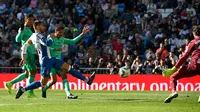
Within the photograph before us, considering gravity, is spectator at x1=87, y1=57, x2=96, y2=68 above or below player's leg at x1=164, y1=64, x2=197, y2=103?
below

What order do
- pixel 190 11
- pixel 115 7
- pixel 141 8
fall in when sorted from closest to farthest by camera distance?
pixel 190 11, pixel 141 8, pixel 115 7

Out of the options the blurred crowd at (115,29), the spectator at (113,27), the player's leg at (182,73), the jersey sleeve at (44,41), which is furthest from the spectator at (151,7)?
the player's leg at (182,73)

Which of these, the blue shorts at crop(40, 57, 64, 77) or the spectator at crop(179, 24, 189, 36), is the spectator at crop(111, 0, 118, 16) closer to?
the spectator at crop(179, 24, 189, 36)

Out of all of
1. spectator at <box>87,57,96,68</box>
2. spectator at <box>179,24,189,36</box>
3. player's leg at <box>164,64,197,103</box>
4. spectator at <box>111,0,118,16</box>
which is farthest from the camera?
spectator at <box>111,0,118,16</box>

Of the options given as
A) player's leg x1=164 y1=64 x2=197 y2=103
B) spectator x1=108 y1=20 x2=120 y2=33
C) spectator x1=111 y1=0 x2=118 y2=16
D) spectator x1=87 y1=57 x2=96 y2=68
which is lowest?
spectator x1=87 y1=57 x2=96 y2=68

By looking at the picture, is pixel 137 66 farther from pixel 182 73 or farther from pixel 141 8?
pixel 182 73

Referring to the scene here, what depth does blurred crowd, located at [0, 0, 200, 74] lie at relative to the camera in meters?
29.7

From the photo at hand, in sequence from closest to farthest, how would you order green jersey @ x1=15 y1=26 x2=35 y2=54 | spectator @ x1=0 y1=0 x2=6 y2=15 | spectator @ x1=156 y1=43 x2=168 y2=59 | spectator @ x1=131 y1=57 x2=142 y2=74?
1. green jersey @ x1=15 y1=26 x2=35 y2=54
2. spectator @ x1=156 y1=43 x2=168 y2=59
3. spectator @ x1=131 y1=57 x2=142 y2=74
4. spectator @ x1=0 y1=0 x2=6 y2=15

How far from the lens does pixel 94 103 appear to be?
17.5 m

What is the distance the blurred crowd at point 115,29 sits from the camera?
97.5ft

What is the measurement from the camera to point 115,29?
105ft

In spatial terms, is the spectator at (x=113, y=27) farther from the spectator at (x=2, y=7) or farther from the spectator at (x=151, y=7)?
the spectator at (x=2, y=7)

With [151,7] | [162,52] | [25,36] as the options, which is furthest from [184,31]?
[25,36]

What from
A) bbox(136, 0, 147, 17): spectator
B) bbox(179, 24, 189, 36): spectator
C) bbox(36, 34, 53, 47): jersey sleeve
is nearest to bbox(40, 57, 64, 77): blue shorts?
bbox(36, 34, 53, 47): jersey sleeve
